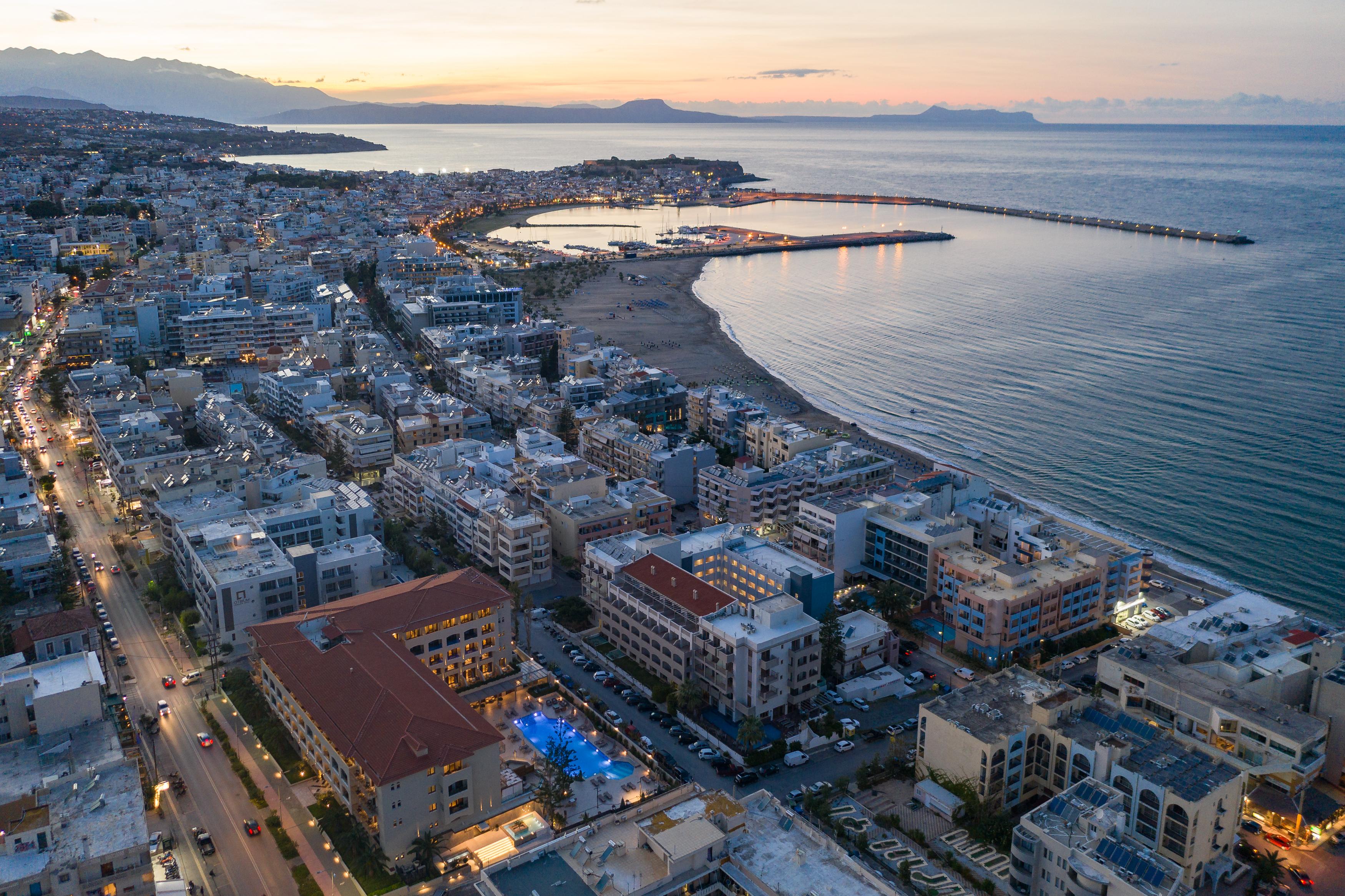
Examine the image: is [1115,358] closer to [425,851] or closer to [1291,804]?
[1291,804]

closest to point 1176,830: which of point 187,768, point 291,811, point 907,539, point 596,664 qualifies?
point 907,539

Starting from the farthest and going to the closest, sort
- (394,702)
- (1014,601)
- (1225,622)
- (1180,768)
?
(1014,601) < (1225,622) < (394,702) < (1180,768)

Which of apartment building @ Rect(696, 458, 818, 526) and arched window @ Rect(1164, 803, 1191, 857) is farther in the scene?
apartment building @ Rect(696, 458, 818, 526)

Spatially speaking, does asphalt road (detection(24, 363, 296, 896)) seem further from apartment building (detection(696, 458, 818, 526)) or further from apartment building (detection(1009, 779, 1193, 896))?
apartment building (detection(696, 458, 818, 526))

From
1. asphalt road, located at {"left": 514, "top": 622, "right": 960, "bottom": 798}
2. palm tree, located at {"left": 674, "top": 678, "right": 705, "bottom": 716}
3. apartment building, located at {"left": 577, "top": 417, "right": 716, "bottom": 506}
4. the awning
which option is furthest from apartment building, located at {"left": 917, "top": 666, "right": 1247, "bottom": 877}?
apartment building, located at {"left": 577, "top": 417, "right": 716, "bottom": 506}

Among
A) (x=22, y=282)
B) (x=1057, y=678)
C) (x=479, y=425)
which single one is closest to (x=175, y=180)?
(x=22, y=282)

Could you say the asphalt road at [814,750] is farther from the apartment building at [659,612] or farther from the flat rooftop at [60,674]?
the flat rooftop at [60,674]

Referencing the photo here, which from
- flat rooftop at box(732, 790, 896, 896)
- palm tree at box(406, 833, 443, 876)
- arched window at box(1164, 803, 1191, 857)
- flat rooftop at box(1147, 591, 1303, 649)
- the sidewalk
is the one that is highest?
flat rooftop at box(732, 790, 896, 896)
